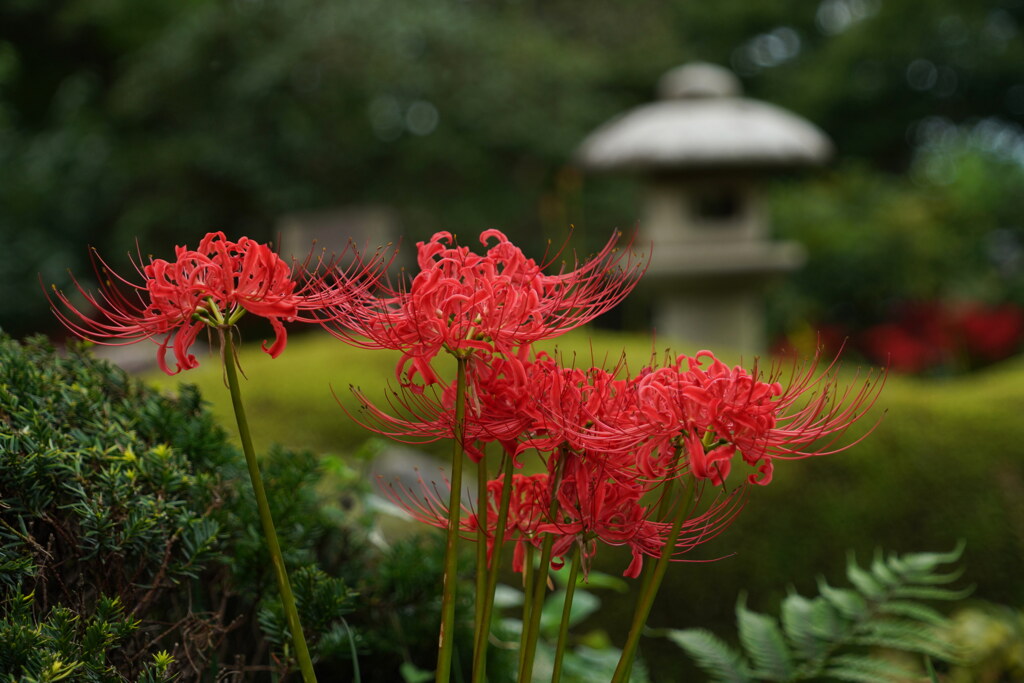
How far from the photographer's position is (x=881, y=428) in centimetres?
364

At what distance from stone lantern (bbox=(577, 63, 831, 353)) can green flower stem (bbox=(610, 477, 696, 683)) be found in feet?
24.7

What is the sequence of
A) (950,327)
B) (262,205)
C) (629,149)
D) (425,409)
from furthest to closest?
(262,205)
(950,327)
(629,149)
(425,409)

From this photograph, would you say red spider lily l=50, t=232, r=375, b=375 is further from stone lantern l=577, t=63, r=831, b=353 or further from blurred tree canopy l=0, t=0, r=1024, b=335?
blurred tree canopy l=0, t=0, r=1024, b=335

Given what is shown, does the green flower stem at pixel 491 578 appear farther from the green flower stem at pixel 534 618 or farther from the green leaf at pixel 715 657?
the green leaf at pixel 715 657

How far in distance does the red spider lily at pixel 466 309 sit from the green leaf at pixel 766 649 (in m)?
1.14

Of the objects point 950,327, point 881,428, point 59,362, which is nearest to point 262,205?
point 950,327

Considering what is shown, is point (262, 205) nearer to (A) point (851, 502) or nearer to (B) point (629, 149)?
(B) point (629, 149)

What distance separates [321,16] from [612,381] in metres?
11.3

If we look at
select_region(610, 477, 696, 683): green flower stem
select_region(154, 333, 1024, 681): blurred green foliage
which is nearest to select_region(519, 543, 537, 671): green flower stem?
select_region(610, 477, 696, 683): green flower stem

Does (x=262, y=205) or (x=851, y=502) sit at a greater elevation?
(x=262, y=205)

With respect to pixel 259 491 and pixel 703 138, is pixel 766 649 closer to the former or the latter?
pixel 259 491

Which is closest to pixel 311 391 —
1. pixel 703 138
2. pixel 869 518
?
pixel 869 518

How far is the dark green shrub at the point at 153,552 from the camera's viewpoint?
4.25ft

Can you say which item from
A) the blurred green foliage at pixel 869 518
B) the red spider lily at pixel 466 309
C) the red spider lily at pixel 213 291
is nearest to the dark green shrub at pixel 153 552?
the red spider lily at pixel 213 291
